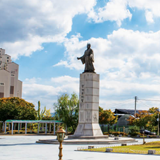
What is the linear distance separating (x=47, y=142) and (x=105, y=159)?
12420 millimetres

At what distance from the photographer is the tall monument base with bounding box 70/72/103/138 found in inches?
1139

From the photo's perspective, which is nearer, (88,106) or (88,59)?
(88,106)

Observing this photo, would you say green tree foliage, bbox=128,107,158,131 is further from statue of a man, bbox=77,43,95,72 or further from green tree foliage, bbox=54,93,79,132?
statue of a man, bbox=77,43,95,72

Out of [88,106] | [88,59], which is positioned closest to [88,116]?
[88,106]

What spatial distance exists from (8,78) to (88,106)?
53126mm

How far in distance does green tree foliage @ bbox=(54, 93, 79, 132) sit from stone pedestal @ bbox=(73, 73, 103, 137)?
2063 cm

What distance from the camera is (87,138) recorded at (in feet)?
90.0

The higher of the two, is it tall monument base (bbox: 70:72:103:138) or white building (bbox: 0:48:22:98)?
white building (bbox: 0:48:22:98)

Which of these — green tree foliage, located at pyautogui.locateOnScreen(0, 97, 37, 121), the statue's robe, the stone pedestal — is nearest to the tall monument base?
the stone pedestal

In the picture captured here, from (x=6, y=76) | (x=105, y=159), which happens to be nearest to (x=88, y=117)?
(x=105, y=159)

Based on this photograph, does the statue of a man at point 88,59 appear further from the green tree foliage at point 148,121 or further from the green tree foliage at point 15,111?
the green tree foliage at point 15,111

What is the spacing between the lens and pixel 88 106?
2945cm

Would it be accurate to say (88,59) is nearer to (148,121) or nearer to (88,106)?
(88,106)

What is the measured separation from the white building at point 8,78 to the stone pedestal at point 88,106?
51.1 m
